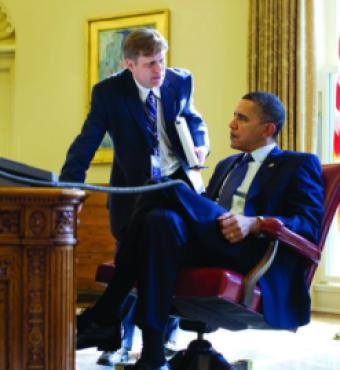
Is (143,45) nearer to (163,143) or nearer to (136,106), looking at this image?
(136,106)

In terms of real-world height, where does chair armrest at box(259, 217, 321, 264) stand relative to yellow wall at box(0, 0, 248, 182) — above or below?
below

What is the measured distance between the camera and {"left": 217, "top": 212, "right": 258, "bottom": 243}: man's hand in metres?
2.20

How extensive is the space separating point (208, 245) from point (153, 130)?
0.82 meters

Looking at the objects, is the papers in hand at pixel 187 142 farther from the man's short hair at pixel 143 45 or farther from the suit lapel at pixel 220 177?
the man's short hair at pixel 143 45

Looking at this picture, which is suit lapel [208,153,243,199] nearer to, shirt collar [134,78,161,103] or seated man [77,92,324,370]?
seated man [77,92,324,370]

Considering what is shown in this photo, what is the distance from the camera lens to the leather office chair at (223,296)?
2.14 m

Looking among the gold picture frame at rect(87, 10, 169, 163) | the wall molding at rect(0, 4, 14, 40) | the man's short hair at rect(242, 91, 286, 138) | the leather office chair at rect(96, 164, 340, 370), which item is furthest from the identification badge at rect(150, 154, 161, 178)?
the wall molding at rect(0, 4, 14, 40)

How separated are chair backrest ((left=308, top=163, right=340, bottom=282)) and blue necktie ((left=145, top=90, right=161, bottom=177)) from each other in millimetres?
714

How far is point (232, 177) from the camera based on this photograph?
275 cm

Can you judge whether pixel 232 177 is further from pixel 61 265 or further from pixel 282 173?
pixel 61 265

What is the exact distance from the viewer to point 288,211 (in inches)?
96.7

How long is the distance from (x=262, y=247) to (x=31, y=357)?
967 mm

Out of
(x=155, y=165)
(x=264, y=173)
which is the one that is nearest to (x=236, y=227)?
(x=264, y=173)

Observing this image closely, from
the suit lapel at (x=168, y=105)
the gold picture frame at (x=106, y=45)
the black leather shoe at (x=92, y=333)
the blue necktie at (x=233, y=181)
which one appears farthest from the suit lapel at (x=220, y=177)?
the gold picture frame at (x=106, y=45)
